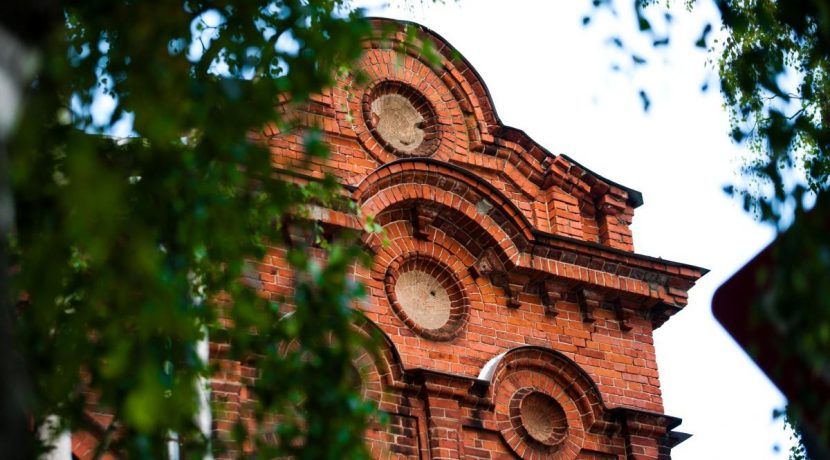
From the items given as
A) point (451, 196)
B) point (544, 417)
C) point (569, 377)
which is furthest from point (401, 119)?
point (544, 417)

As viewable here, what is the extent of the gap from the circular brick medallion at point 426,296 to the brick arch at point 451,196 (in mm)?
612

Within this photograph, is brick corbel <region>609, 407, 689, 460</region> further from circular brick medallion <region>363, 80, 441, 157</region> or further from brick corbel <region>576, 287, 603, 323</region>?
circular brick medallion <region>363, 80, 441, 157</region>

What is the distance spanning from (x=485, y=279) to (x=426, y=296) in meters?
0.75

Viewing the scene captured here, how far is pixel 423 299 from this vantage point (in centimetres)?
1464

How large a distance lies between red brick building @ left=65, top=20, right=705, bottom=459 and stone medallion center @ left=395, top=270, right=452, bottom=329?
16 millimetres

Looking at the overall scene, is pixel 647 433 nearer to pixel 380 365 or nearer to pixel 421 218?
pixel 380 365

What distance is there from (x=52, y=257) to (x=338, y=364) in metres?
1.55

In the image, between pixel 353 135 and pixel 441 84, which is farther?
pixel 441 84

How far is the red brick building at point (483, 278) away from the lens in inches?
549

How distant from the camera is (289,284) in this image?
13555 millimetres

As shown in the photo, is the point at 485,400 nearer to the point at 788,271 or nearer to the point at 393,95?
the point at 393,95

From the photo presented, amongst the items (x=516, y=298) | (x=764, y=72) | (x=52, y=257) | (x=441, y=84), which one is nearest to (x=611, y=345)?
(x=516, y=298)

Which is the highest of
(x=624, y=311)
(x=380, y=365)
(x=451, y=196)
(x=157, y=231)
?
(x=451, y=196)

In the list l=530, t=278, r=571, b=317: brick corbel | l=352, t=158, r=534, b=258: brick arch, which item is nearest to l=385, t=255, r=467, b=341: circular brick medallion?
l=352, t=158, r=534, b=258: brick arch
